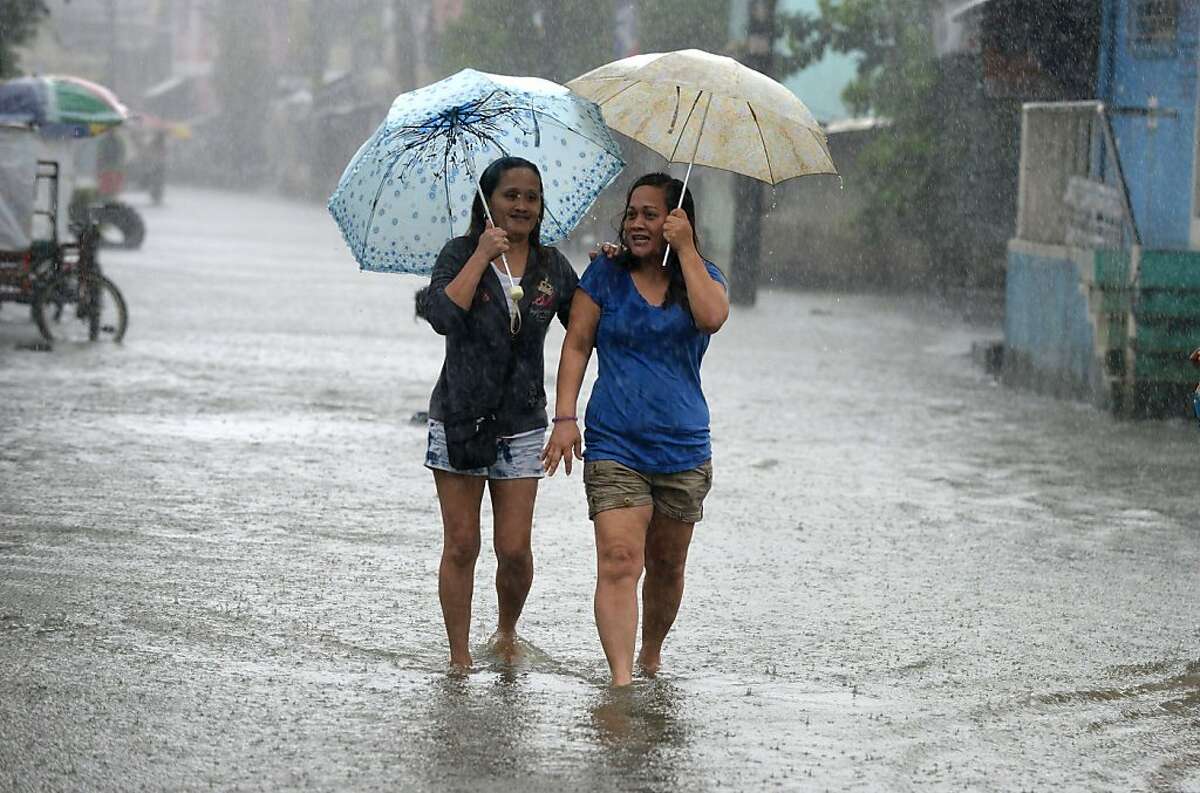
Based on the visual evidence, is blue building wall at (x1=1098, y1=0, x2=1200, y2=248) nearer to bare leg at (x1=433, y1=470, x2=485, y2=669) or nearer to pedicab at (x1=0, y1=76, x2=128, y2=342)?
pedicab at (x1=0, y1=76, x2=128, y2=342)

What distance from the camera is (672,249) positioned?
231 inches

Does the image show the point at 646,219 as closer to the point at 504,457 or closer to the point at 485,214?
the point at 485,214

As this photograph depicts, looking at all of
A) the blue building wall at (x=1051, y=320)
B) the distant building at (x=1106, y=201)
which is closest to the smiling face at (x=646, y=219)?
the distant building at (x=1106, y=201)

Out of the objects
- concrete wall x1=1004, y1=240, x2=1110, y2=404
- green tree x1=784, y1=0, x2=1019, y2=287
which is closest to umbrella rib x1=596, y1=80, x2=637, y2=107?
concrete wall x1=1004, y1=240, x2=1110, y2=404

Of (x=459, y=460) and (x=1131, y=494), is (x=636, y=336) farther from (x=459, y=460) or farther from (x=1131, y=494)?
(x=1131, y=494)

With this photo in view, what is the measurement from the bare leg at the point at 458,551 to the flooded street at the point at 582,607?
0.46 ft

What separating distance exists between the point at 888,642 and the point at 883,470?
4.42 meters

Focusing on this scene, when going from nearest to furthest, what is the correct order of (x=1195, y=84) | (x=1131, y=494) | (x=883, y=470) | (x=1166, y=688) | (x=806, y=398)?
(x=1166, y=688) → (x=1131, y=494) → (x=883, y=470) → (x=806, y=398) → (x=1195, y=84)

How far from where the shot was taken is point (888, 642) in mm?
6816

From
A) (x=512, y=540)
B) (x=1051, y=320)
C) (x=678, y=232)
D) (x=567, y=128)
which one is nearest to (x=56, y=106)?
(x=1051, y=320)

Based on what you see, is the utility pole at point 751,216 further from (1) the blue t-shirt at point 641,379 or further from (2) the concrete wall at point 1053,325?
(1) the blue t-shirt at point 641,379

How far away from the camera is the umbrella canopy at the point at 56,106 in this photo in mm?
20641

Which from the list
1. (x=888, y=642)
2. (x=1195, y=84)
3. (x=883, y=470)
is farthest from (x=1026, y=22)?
(x=888, y=642)

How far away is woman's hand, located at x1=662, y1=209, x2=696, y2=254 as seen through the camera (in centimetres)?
572
